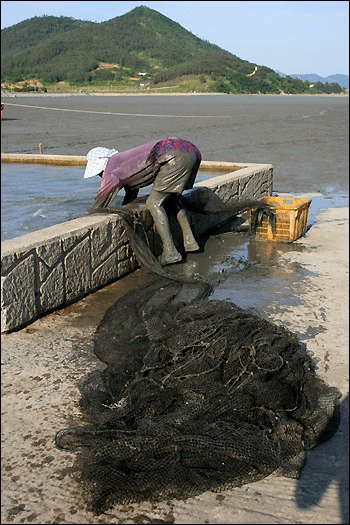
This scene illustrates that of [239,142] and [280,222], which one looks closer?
[280,222]

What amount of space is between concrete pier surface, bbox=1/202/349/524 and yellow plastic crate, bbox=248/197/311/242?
4.91 ft

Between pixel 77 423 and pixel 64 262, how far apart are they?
185 cm

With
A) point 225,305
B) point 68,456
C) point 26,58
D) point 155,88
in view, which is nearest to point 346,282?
point 225,305

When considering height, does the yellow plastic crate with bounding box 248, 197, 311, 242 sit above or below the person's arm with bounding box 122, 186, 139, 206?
below

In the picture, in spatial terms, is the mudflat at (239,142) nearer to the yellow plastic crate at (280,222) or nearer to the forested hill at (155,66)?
→ the yellow plastic crate at (280,222)

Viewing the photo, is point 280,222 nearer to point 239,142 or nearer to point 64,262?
point 64,262

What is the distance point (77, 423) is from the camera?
9.75 feet

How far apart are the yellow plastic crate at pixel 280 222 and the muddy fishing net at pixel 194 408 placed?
2898mm

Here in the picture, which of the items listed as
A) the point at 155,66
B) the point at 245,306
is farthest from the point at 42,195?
the point at 155,66

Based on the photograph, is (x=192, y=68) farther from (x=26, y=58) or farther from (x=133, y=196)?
(x=133, y=196)

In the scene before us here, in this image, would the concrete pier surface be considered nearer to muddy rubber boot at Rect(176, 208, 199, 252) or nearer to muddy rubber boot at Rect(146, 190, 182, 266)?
muddy rubber boot at Rect(146, 190, 182, 266)

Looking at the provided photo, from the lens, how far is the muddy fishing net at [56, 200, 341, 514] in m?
2.48

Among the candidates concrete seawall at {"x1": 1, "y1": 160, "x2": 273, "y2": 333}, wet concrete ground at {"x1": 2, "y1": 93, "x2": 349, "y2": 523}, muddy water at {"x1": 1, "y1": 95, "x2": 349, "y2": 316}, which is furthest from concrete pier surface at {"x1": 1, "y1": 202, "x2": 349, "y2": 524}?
muddy water at {"x1": 1, "y1": 95, "x2": 349, "y2": 316}

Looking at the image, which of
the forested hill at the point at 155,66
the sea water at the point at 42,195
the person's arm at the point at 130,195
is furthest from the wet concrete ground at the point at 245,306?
the forested hill at the point at 155,66
